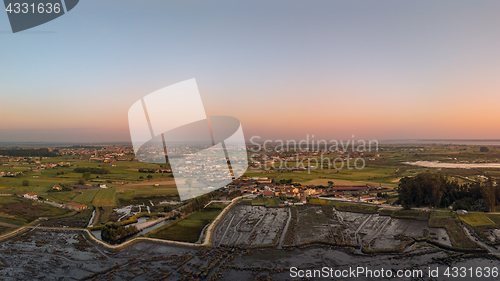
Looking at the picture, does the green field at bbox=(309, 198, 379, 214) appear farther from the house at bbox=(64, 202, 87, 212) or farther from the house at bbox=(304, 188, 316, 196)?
the house at bbox=(64, 202, 87, 212)

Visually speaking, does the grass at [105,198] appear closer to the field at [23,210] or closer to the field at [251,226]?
the field at [23,210]

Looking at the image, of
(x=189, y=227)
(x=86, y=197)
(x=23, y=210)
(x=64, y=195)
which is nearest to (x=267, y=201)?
(x=189, y=227)

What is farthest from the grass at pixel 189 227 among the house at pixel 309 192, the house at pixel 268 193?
the house at pixel 309 192

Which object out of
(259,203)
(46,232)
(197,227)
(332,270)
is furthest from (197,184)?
(332,270)

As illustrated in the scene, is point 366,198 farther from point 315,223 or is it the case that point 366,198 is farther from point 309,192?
point 315,223

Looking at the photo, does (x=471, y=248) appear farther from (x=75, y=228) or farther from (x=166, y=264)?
(x=75, y=228)

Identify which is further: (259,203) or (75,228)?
(259,203)
